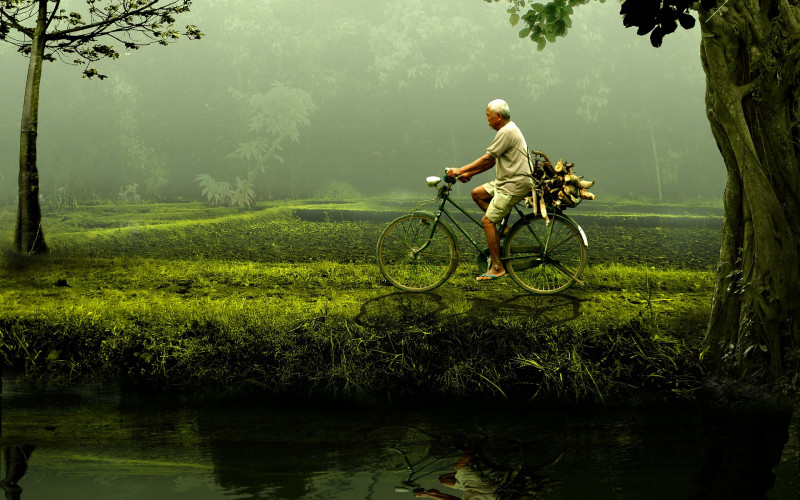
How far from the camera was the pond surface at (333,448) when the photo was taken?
4219 mm

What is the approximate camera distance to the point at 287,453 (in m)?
4.91

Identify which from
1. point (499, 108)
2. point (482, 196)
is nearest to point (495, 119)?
point (499, 108)

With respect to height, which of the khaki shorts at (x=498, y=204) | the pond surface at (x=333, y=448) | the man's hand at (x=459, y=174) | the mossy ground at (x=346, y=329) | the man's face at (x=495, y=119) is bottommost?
the pond surface at (x=333, y=448)

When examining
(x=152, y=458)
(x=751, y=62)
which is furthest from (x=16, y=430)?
(x=751, y=62)

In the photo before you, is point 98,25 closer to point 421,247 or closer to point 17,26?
point 17,26

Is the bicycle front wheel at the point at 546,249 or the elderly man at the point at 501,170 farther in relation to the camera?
the bicycle front wheel at the point at 546,249

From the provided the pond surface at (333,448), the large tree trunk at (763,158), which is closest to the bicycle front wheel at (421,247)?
the pond surface at (333,448)

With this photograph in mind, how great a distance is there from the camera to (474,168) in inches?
296

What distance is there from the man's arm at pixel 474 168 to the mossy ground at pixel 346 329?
1.34 m

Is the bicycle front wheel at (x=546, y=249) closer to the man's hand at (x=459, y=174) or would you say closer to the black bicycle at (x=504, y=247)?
the black bicycle at (x=504, y=247)

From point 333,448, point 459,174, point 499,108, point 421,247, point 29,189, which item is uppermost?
point 499,108

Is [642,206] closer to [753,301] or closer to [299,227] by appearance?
[299,227]

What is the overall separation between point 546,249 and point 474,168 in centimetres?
116

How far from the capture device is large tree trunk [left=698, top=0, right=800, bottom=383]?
6.10 m
